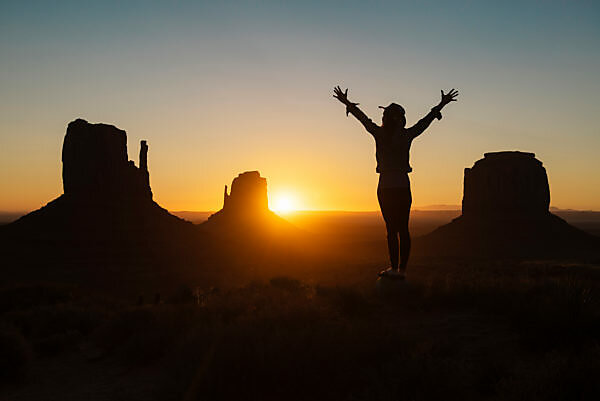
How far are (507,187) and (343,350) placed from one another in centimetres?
9946

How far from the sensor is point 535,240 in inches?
3152

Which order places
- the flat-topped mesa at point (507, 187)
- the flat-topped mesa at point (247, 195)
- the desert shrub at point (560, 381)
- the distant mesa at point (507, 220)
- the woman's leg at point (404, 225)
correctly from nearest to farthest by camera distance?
1. the desert shrub at point (560, 381)
2. the woman's leg at point (404, 225)
3. the distant mesa at point (507, 220)
4. the flat-topped mesa at point (507, 187)
5. the flat-topped mesa at point (247, 195)

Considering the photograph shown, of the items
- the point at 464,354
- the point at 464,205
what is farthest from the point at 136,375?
the point at 464,205

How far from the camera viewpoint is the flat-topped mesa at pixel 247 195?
129125 mm

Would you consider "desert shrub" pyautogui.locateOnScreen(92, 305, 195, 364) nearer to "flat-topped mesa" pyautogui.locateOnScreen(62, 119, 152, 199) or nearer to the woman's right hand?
the woman's right hand

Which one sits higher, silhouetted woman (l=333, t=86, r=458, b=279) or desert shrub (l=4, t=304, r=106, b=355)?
silhouetted woman (l=333, t=86, r=458, b=279)

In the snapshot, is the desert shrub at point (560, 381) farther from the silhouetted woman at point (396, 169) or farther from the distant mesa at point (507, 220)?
the distant mesa at point (507, 220)

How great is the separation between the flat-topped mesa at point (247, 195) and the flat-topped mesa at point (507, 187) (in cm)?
5577

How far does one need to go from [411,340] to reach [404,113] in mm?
4796

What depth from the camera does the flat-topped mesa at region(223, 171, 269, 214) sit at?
12912 cm

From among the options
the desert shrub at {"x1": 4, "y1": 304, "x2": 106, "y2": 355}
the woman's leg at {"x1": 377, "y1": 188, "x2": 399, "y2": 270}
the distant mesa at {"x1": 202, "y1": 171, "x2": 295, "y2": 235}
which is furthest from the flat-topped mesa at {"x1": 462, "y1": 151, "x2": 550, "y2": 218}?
the desert shrub at {"x1": 4, "y1": 304, "x2": 106, "y2": 355}

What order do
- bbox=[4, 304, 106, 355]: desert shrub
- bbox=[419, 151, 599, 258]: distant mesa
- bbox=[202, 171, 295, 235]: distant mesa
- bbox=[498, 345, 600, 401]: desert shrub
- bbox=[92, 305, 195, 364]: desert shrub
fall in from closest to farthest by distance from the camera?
bbox=[498, 345, 600, 401]: desert shrub < bbox=[92, 305, 195, 364]: desert shrub < bbox=[4, 304, 106, 355]: desert shrub < bbox=[419, 151, 599, 258]: distant mesa < bbox=[202, 171, 295, 235]: distant mesa

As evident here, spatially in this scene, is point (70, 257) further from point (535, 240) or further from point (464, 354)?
point (535, 240)

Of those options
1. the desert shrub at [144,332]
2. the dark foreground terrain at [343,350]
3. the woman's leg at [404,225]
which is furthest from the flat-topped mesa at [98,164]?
the woman's leg at [404,225]
